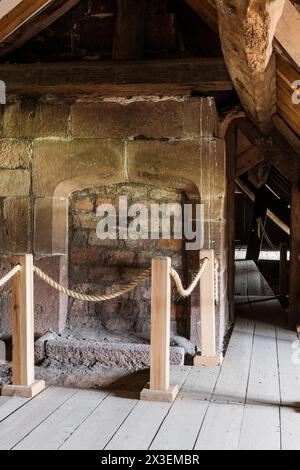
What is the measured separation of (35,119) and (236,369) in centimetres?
244

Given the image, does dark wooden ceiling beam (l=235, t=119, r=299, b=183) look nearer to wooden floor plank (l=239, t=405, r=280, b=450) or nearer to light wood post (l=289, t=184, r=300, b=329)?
light wood post (l=289, t=184, r=300, b=329)

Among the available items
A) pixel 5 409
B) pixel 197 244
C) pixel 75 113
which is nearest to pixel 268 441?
pixel 5 409

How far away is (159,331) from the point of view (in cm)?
295

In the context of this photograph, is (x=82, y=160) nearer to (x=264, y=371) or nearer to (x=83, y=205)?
(x=83, y=205)

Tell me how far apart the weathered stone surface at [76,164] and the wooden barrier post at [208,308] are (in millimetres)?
980

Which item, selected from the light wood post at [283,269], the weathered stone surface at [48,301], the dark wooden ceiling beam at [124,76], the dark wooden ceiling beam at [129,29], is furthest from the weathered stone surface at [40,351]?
the light wood post at [283,269]

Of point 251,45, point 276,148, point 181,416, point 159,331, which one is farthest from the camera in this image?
point 276,148

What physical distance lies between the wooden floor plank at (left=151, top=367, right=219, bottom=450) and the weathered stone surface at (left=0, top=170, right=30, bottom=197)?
1944mm

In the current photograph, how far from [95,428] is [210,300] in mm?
1354

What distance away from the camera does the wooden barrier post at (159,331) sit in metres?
2.92

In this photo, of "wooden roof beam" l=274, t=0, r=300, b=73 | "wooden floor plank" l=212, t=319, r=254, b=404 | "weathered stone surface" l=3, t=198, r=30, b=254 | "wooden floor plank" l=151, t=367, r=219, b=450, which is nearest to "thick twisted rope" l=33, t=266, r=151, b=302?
"wooden floor plank" l=151, t=367, r=219, b=450

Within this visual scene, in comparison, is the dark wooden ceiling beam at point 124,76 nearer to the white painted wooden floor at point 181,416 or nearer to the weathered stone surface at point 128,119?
the weathered stone surface at point 128,119

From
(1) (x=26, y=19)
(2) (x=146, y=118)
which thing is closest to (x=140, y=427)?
(2) (x=146, y=118)

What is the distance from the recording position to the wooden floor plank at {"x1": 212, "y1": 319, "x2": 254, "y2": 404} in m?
3.04
